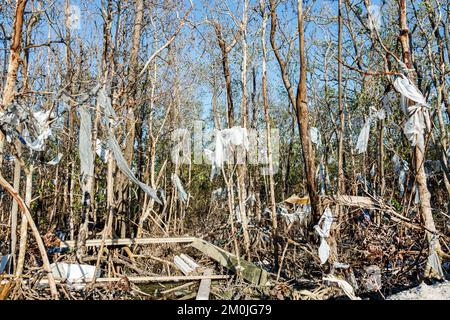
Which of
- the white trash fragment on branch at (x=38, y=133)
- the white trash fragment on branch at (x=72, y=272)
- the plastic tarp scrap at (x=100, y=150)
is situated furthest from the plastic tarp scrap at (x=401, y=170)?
the white trash fragment on branch at (x=38, y=133)

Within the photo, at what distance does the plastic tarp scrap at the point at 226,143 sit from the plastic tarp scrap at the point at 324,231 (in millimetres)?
2478

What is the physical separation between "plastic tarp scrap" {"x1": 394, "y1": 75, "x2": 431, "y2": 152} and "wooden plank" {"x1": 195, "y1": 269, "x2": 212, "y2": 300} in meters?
3.18

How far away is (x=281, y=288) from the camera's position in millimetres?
5301

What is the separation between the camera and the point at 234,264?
6.48 meters

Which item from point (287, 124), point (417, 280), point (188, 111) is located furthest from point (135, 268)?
point (287, 124)

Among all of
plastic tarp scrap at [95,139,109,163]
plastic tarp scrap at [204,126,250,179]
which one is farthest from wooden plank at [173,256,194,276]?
plastic tarp scrap at [95,139,109,163]

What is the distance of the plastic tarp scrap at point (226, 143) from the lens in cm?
769

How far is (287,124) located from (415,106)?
35.7ft

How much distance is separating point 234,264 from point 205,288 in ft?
3.02

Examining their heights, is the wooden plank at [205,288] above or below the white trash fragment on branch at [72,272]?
below

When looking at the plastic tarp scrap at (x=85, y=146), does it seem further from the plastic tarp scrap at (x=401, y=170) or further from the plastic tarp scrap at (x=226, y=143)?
the plastic tarp scrap at (x=401, y=170)

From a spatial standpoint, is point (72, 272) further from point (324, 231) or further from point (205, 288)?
point (324, 231)

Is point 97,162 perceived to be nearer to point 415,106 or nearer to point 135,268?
point 135,268

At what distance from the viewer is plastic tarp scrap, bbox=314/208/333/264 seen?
525 centimetres
